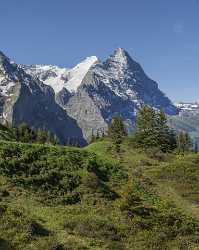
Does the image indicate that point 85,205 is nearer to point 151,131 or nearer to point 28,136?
point 28,136

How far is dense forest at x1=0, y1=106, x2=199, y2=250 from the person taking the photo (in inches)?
1366

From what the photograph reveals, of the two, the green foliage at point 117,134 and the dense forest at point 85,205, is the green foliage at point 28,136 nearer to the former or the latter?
the green foliage at point 117,134

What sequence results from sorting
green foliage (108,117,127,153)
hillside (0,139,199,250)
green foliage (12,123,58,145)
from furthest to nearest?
green foliage (12,123,58,145), green foliage (108,117,127,153), hillside (0,139,199,250)

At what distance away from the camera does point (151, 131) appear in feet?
391

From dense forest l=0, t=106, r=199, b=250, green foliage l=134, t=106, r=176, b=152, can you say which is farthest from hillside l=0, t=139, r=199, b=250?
green foliage l=134, t=106, r=176, b=152

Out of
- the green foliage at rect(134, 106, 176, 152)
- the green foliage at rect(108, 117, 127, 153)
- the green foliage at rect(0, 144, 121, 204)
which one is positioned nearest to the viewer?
the green foliage at rect(0, 144, 121, 204)

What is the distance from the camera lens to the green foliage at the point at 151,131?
11581cm

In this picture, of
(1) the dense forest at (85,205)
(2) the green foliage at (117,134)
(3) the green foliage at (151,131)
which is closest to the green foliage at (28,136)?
(2) the green foliage at (117,134)

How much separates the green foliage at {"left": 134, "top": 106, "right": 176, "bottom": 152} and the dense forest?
49.8 metres

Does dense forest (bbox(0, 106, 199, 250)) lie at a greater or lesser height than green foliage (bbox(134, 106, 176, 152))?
lesser

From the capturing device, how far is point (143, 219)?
41000mm

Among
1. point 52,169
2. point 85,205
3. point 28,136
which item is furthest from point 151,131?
point 85,205

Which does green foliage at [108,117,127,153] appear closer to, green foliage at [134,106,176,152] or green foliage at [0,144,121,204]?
green foliage at [134,106,176,152]

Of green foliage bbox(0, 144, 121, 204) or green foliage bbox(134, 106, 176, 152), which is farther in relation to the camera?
green foliage bbox(134, 106, 176, 152)
